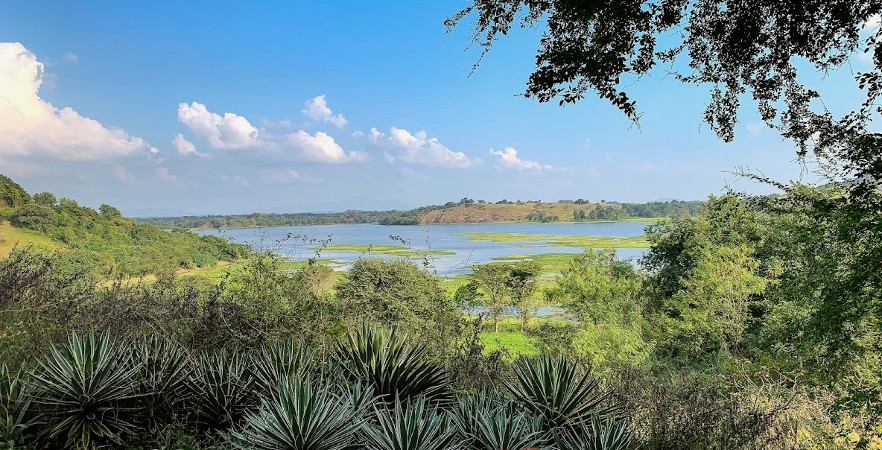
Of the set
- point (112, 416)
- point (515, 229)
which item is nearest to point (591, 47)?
point (112, 416)

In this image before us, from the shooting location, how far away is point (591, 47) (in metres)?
3.22

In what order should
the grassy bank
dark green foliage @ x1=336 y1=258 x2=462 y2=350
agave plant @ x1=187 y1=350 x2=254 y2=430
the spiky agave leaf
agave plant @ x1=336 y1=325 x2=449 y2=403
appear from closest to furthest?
the spiky agave leaf → agave plant @ x1=187 y1=350 x2=254 y2=430 → agave plant @ x1=336 y1=325 x2=449 y2=403 → dark green foliage @ x1=336 y1=258 x2=462 y2=350 → the grassy bank

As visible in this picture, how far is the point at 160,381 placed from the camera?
14.3 feet

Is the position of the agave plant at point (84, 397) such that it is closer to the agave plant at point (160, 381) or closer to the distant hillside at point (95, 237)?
the agave plant at point (160, 381)

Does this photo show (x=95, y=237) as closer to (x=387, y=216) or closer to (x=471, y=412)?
(x=471, y=412)

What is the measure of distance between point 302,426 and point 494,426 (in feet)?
4.37

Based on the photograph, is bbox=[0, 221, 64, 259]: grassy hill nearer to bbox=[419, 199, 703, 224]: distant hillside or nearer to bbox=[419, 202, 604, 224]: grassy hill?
bbox=[419, 199, 703, 224]: distant hillside

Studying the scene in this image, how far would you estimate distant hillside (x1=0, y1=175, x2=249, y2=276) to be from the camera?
47.4 feet

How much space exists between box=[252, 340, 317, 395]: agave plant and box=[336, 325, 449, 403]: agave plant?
37 centimetres

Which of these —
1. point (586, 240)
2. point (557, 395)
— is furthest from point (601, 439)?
point (586, 240)

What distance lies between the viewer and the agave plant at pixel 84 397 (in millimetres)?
3918

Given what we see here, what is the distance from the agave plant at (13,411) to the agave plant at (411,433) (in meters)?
2.72

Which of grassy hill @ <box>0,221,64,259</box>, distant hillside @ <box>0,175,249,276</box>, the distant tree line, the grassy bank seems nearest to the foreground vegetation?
the distant tree line

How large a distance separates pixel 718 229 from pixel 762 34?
22.6m
